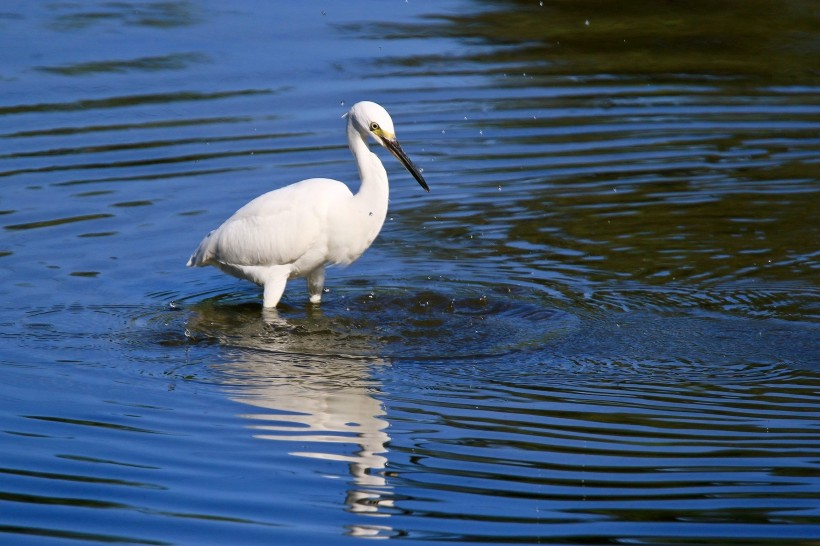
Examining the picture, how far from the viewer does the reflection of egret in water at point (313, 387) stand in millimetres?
6737

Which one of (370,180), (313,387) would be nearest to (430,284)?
(370,180)

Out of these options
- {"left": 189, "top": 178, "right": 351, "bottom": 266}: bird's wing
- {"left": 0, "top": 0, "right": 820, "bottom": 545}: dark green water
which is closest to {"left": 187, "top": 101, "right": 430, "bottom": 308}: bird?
{"left": 189, "top": 178, "right": 351, "bottom": 266}: bird's wing

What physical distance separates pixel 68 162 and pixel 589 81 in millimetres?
5675

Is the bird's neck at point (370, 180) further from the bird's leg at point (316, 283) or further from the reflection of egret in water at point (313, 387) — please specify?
the reflection of egret in water at point (313, 387)

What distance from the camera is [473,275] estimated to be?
32.6ft

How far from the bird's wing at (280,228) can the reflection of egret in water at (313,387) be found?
0.40 meters

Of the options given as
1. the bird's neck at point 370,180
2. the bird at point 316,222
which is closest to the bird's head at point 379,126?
the bird at point 316,222

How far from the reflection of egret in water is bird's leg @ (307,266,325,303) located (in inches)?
7.8

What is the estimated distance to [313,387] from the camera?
784cm

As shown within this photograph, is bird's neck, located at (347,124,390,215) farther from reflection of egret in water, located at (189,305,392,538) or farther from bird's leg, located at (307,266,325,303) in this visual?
reflection of egret in water, located at (189,305,392,538)

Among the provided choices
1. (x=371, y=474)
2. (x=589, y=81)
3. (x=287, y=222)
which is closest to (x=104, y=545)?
(x=371, y=474)

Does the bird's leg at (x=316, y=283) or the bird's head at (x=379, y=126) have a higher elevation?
the bird's head at (x=379, y=126)

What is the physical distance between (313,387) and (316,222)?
1.68m

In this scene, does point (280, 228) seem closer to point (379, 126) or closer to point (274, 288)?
point (274, 288)
